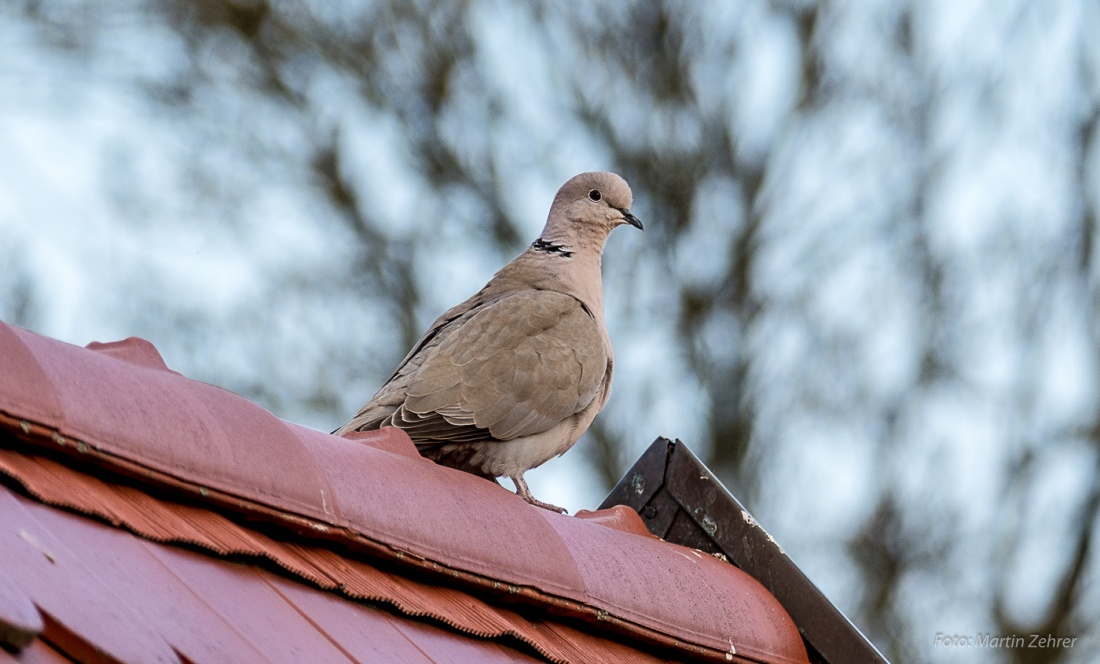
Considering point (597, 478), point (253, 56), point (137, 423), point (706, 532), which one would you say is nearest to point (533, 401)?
point (706, 532)

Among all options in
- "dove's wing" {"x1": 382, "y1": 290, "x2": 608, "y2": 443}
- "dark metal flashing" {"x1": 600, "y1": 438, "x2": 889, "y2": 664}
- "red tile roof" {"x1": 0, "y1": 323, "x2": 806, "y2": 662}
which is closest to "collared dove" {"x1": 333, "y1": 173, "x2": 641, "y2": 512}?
"dove's wing" {"x1": 382, "y1": 290, "x2": 608, "y2": 443}

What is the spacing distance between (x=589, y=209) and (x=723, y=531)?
176 centimetres

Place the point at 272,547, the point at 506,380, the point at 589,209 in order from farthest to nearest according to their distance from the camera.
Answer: the point at 589,209 < the point at 506,380 < the point at 272,547

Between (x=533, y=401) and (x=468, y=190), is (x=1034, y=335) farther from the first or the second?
(x=533, y=401)

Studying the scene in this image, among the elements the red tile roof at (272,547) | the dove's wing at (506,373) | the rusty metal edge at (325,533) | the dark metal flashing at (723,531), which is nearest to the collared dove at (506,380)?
the dove's wing at (506,373)

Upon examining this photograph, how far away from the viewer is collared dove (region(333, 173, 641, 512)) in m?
3.54

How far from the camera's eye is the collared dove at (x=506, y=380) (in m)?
3.54

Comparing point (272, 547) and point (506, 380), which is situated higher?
point (506, 380)

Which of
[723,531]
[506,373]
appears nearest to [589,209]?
[506,373]

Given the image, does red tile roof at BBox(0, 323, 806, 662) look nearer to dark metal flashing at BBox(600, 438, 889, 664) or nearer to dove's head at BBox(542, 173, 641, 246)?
dark metal flashing at BBox(600, 438, 889, 664)

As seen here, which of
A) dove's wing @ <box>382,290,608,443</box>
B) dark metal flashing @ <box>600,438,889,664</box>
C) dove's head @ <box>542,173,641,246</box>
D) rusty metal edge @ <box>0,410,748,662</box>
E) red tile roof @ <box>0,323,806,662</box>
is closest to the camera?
red tile roof @ <box>0,323,806,662</box>

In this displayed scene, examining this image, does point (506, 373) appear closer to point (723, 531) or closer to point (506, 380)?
point (506, 380)

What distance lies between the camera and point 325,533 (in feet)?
6.98

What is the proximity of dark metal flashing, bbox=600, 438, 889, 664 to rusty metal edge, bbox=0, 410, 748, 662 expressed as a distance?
300 millimetres
